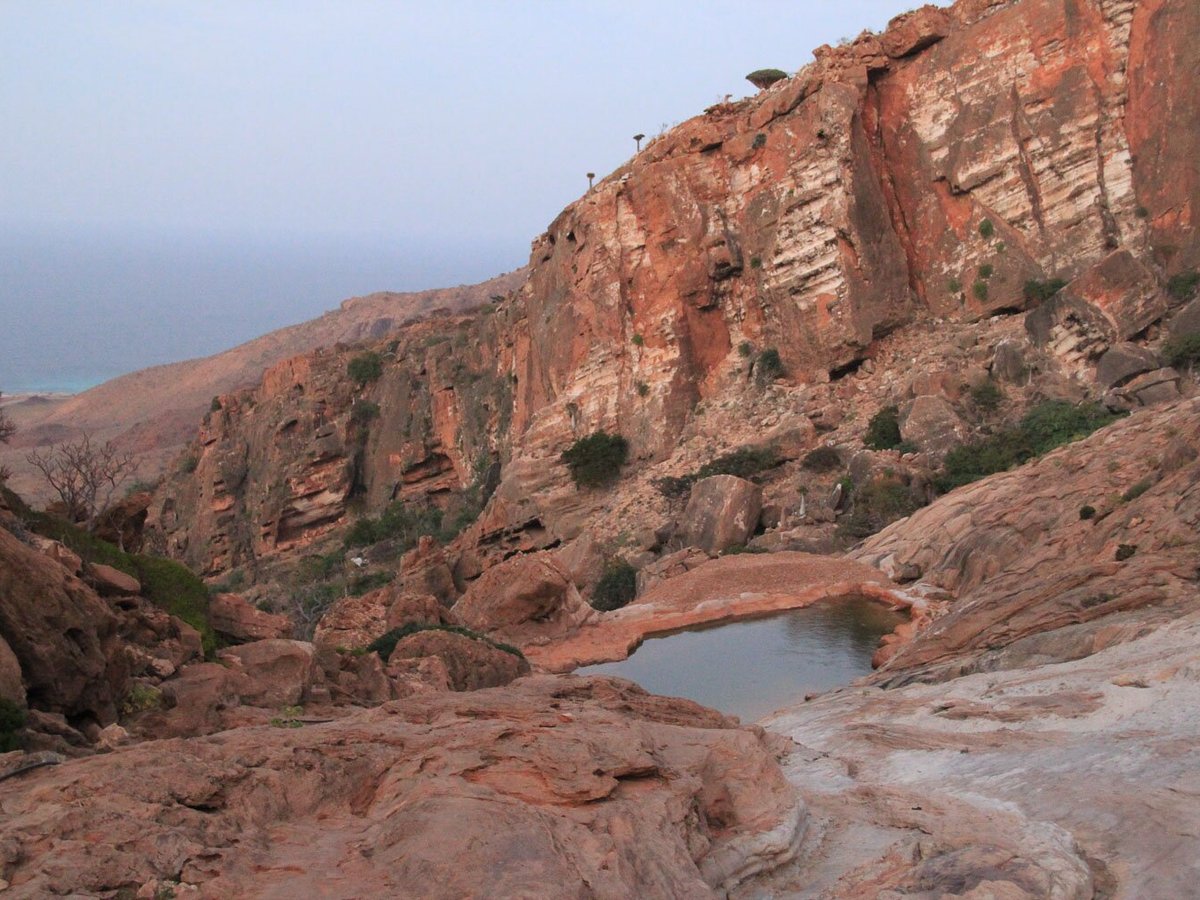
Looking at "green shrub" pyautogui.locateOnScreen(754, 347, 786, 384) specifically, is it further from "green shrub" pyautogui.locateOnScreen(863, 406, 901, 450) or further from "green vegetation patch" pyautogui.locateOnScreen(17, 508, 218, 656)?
"green vegetation patch" pyautogui.locateOnScreen(17, 508, 218, 656)

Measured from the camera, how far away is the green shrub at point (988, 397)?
32.7 metres

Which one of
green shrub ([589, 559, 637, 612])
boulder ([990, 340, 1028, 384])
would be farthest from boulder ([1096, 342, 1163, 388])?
green shrub ([589, 559, 637, 612])

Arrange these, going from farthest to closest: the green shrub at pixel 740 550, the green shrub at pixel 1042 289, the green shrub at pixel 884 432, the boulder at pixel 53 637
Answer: the green shrub at pixel 1042 289
the green shrub at pixel 884 432
the green shrub at pixel 740 550
the boulder at pixel 53 637

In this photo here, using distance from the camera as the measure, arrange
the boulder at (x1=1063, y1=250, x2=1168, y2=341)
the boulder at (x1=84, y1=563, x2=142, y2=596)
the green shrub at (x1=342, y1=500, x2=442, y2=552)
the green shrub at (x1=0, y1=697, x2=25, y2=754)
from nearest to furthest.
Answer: the green shrub at (x1=0, y1=697, x2=25, y2=754), the boulder at (x1=84, y1=563, x2=142, y2=596), the boulder at (x1=1063, y1=250, x2=1168, y2=341), the green shrub at (x1=342, y1=500, x2=442, y2=552)

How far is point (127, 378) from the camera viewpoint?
108 meters

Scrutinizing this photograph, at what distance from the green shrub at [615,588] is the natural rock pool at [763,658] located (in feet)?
22.8

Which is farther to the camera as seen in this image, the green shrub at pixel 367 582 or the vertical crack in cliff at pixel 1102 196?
the green shrub at pixel 367 582

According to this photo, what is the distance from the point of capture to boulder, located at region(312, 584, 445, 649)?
880 inches

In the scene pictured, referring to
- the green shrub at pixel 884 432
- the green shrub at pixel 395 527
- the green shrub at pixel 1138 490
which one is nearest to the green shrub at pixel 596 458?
the green shrub at pixel 884 432

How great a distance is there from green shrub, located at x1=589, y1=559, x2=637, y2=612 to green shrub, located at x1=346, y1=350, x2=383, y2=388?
982 inches

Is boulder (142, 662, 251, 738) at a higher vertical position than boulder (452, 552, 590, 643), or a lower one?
higher

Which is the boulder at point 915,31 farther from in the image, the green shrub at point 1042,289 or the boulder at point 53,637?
the boulder at point 53,637

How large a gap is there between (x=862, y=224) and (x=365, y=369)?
26823 mm

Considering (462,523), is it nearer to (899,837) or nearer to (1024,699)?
(1024,699)
